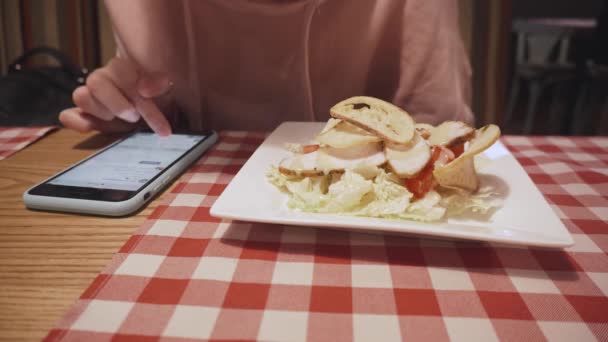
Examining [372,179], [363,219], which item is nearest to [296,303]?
[363,219]

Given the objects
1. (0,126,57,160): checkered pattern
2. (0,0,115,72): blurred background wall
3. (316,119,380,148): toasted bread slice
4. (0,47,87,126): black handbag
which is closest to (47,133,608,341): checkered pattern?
(316,119,380,148): toasted bread slice

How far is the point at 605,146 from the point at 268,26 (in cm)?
83

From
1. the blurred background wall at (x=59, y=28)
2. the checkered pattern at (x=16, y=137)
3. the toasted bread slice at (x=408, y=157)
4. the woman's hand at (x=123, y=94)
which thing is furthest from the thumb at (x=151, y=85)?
the blurred background wall at (x=59, y=28)

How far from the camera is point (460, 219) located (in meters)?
0.61

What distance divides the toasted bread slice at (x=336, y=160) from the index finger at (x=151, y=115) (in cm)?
37

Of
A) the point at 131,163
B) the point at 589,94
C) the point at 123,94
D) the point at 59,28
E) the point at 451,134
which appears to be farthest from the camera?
the point at 589,94

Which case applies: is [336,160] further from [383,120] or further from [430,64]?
[430,64]

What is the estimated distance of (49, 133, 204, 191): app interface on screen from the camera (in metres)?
0.73

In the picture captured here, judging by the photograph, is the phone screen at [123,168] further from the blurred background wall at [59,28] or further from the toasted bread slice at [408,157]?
the blurred background wall at [59,28]

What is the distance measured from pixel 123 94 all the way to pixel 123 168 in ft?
0.75

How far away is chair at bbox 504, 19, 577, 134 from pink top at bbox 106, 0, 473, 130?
2972 mm

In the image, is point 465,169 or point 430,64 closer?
point 465,169

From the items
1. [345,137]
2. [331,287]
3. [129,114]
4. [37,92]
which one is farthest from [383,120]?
[37,92]

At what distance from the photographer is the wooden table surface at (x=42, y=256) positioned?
0.46 meters
